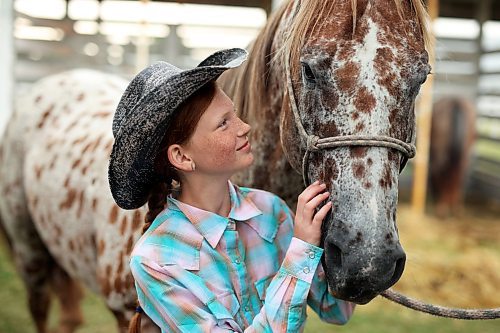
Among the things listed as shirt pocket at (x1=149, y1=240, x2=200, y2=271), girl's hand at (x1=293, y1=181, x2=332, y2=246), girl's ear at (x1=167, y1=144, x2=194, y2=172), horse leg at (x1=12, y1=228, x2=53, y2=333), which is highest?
girl's ear at (x1=167, y1=144, x2=194, y2=172)

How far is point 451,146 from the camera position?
716cm

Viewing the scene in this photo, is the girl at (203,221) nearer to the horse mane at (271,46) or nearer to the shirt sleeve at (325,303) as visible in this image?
the shirt sleeve at (325,303)

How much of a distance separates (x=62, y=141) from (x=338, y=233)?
64.0 inches

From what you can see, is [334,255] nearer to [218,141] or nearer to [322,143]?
[322,143]

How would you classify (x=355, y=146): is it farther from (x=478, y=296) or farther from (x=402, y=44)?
(x=478, y=296)

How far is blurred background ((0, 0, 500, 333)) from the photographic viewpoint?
5.52m

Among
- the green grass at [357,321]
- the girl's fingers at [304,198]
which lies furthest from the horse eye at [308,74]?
the green grass at [357,321]

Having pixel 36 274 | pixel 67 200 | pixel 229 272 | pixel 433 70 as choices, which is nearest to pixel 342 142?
pixel 229 272

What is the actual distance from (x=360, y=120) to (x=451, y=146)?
20.5ft

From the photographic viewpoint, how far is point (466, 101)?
23.5 ft

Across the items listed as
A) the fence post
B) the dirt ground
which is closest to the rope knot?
the dirt ground

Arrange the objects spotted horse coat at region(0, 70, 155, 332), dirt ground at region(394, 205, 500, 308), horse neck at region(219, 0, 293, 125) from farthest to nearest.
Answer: dirt ground at region(394, 205, 500, 308), spotted horse coat at region(0, 70, 155, 332), horse neck at region(219, 0, 293, 125)

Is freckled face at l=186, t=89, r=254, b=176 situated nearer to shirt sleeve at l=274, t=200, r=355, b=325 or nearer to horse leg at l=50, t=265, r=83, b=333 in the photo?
shirt sleeve at l=274, t=200, r=355, b=325

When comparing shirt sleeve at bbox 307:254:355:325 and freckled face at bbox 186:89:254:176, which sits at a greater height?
freckled face at bbox 186:89:254:176
